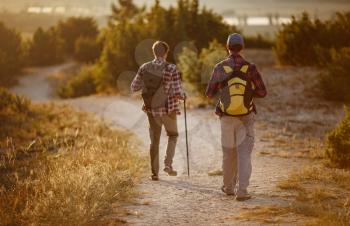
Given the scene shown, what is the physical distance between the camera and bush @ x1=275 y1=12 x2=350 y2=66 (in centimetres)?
2295

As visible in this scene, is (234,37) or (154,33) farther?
(154,33)

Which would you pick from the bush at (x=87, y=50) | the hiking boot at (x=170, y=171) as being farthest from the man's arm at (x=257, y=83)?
the bush at (x=87, y=50)

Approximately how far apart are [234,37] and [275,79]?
13573mm

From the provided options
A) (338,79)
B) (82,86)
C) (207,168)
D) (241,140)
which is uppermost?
(241,140)

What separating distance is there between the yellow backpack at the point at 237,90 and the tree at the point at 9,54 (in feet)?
98.5

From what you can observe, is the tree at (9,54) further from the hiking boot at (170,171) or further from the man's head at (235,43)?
the man's head at (235,43)

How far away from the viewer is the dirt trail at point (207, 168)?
712cm

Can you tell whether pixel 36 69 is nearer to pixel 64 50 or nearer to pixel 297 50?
pixel 64 50

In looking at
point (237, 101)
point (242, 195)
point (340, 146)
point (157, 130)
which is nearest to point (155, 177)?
point (157, 130)

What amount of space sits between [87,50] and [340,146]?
33.4 metres

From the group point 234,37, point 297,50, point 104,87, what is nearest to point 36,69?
point 104,87

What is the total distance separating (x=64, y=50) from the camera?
4466cm

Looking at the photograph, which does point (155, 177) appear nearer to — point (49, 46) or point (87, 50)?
point (87, 50)

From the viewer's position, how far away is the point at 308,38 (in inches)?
916
